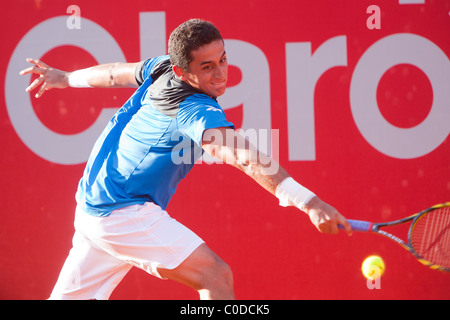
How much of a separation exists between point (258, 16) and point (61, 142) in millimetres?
1685

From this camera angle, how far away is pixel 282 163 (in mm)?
4137

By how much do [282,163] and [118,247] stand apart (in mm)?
1716

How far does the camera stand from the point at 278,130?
4.14 meters

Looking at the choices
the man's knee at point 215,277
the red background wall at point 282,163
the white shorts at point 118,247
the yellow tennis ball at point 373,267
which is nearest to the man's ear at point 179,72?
the white shorts at point 118,247

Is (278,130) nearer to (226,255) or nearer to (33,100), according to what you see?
(226,255)

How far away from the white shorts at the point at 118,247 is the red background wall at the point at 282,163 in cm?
136

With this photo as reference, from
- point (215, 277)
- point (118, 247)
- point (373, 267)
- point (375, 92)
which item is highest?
point (375, 92)

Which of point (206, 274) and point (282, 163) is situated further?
point (282, 163)

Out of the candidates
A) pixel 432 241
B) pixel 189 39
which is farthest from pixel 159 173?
pixel 432 241

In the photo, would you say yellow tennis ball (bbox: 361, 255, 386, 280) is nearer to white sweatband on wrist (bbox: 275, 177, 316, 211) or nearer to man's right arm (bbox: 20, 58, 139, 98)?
white sweatband on wrist (bbox: 275, 177, 316, 211)

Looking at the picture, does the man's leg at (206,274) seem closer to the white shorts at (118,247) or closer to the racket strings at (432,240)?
the white shorts at (118,247)

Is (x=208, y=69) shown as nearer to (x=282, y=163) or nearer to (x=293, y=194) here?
(x=293, y=194)

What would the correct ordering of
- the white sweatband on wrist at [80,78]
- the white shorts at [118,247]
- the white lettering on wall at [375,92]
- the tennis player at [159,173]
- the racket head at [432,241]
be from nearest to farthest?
the tennis player at [159,173] → the white shorts at [118,247] → the racket head at [432,241] → the white sweatband on wrist at [80,78] → the white lettering on wall at [375,92]

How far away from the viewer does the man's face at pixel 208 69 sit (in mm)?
2699
